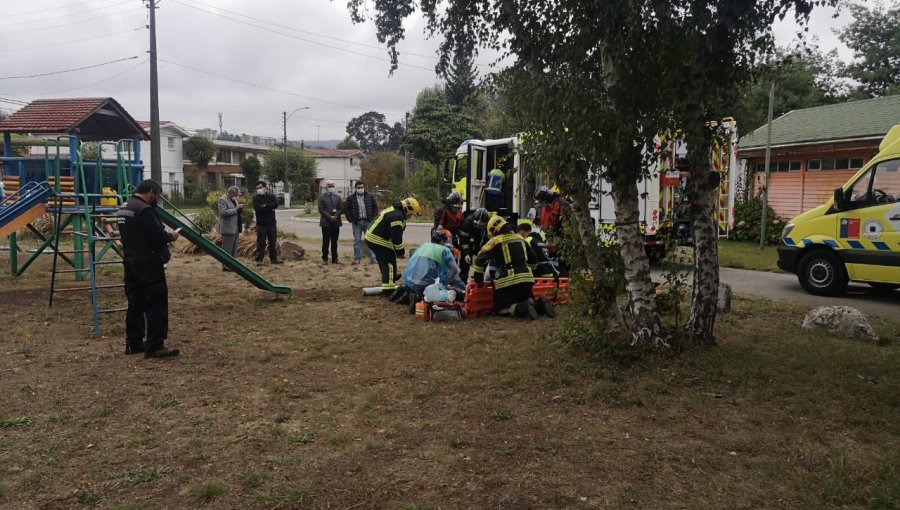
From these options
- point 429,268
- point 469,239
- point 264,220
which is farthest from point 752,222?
point 264,220

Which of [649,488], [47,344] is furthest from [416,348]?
[47,344]

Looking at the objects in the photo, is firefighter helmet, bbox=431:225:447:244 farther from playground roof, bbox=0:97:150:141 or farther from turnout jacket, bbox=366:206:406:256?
playground roof, bbox=0:97:150:141

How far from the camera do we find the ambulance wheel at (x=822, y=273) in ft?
31.7

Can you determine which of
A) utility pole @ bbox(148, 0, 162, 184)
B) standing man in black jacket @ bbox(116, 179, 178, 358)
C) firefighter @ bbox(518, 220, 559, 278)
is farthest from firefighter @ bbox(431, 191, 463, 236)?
utility pole @ bbox(148, 0, 162, 184)

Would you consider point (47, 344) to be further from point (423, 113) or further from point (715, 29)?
point (423, 113)

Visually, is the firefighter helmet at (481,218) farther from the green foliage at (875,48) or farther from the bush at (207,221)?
the green foliage at (875,48)

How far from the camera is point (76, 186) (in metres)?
9.55

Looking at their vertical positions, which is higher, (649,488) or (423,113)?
(423,113)

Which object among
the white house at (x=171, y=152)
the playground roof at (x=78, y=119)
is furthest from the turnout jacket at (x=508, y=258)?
the white house at (x=171, y=152)

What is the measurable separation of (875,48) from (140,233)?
29.6 metres

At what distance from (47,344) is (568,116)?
6037 mm

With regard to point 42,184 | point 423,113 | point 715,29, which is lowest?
point 42,184

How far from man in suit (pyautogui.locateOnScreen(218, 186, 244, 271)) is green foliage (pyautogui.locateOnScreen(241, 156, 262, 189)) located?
42.4 meters

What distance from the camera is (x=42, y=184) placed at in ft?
30.8
